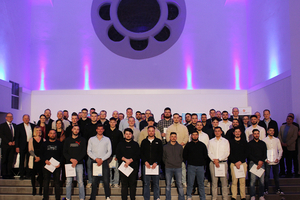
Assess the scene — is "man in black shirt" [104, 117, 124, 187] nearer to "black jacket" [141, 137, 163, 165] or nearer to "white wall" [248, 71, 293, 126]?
"black jacket" [141, 137, 163, 165]

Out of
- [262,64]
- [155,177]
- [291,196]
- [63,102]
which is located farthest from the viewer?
[63,102]

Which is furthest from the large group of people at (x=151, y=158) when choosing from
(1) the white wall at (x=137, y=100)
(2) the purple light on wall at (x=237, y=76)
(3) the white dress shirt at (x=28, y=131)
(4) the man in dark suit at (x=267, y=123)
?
(2) the purple light on wall at (x=237, y=76)

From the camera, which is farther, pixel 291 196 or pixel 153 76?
pixel 153 76

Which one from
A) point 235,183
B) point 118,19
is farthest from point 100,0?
Result: point 235,183

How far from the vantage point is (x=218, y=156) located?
19.1 ft

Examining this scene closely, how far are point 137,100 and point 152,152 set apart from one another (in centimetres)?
578

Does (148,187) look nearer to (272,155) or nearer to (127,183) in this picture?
(127,183)

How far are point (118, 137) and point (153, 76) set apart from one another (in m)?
5.68

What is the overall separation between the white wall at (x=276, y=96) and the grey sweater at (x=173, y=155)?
433cm

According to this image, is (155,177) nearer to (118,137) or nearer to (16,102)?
(118,137)

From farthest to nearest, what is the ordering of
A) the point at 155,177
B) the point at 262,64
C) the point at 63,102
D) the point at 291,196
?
1. the point at 63,102
2. the point at 262,64
3. the point at 291,196
4. the point at 155,177

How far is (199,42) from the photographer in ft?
37.8

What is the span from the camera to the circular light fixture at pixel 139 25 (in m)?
11.4

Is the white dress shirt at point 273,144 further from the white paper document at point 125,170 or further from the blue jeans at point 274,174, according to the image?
the white paper document at point 125,170
